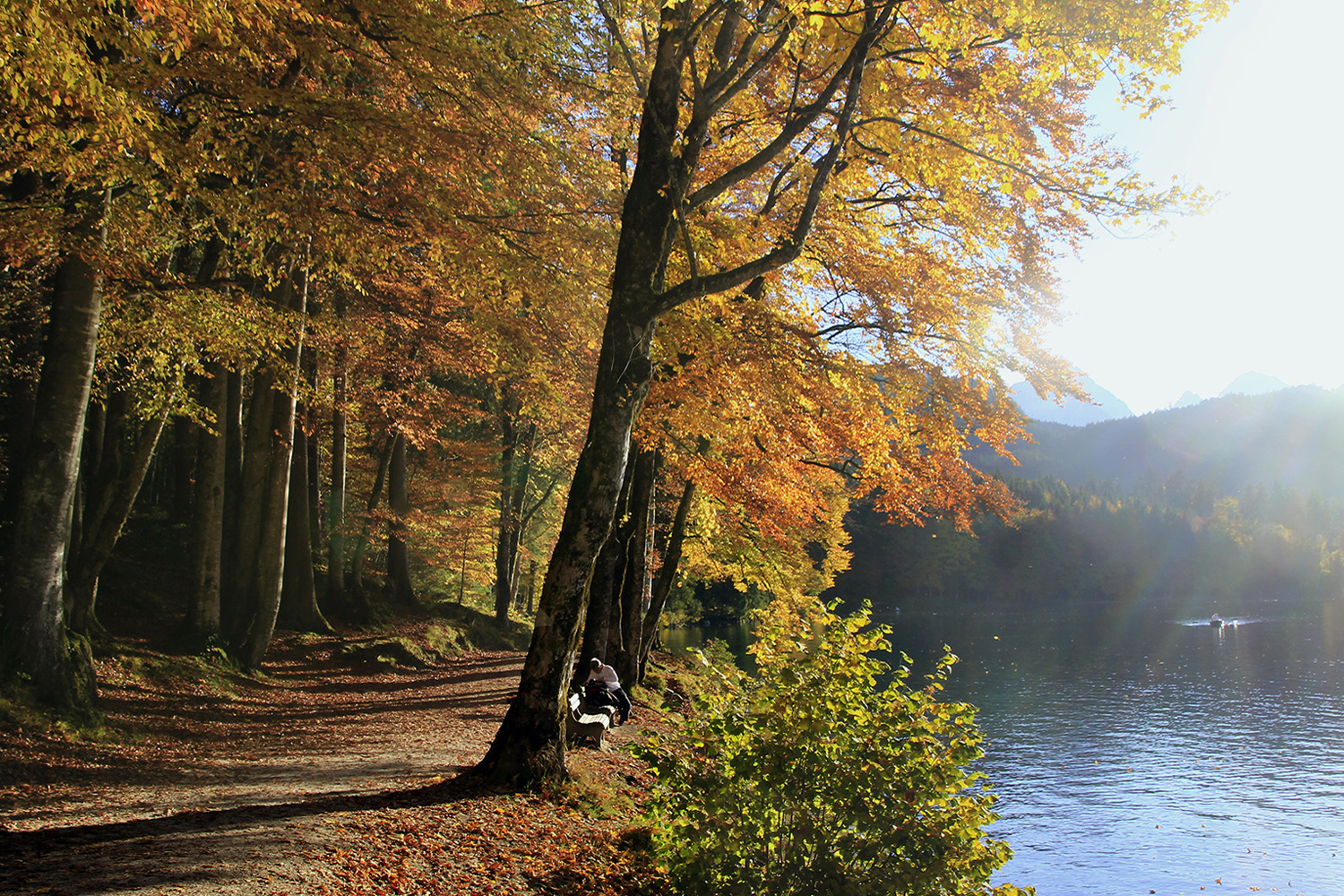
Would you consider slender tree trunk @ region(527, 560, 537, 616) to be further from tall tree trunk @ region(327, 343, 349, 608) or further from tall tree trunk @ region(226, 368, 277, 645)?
tall tree trunk @ region(226, 368, 277, 645)

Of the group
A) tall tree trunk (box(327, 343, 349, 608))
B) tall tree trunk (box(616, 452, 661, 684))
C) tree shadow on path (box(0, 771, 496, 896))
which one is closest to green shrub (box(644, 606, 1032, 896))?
tree shadow on path (box(0, 771, 496, 896))

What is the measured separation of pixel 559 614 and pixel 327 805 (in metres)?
1.94

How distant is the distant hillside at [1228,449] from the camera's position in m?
162

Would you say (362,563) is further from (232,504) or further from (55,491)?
(55,491)

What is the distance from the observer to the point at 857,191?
9477 millimetres

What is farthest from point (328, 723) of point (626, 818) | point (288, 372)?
point (626, 818)

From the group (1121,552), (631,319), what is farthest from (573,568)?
(1121,552)

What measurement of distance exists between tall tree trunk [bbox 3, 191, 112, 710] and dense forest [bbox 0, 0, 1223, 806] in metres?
0.03

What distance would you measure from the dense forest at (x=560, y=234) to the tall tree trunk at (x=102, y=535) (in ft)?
0.16

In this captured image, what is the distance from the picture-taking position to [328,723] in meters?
9.65

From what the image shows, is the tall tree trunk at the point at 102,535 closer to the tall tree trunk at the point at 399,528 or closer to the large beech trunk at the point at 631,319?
the large beech trunk at the point at 631,319

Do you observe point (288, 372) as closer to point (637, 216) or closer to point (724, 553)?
point (637, 216)

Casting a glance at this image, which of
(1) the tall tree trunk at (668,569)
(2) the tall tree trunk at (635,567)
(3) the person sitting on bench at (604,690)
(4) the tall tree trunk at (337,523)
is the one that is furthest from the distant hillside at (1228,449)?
(3) the person sitting on bench at (604,690)

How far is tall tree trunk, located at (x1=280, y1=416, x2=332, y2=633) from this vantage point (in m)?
14.9
